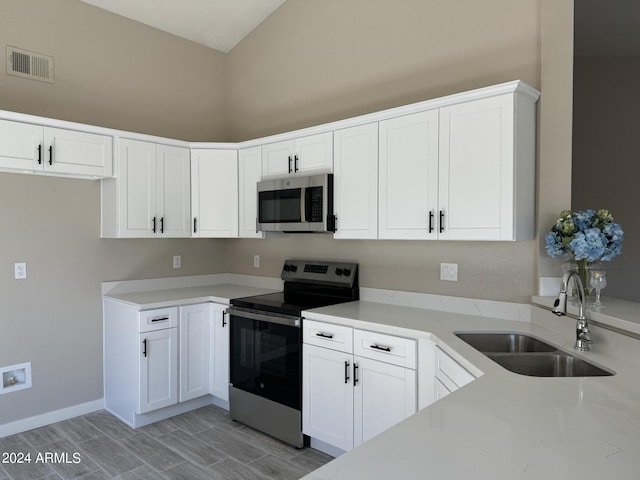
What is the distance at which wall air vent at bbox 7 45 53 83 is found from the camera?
3160 millimetres

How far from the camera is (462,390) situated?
146 cm

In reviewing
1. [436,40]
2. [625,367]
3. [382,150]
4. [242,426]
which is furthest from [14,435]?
[436,40]

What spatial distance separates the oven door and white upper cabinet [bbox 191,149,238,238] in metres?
0.81

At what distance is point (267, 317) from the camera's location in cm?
309

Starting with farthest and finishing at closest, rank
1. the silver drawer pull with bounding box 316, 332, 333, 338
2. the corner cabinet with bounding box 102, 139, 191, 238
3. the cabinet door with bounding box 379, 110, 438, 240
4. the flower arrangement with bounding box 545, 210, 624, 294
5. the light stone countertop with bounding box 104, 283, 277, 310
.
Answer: the corner cabinet with bounding box 102, 139, 191, 238 → the light stone countertop with bounding box 104, 283, 277, 310 → the silver drawer pull with bounding box 316, 332, 333, 338 → the cabinet door with bounding box 379, 110, 438, 240 → the flower arrangement with bounding box 545, 210, 624, 294

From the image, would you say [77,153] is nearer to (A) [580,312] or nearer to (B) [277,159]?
(B) [277,159]

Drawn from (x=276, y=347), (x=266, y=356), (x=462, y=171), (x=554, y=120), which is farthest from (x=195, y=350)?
(x=554, y=120)

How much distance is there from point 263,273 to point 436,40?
7.97 ft

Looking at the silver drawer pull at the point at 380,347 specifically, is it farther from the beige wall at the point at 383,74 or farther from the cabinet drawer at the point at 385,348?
the beige wall at the point at 383,74

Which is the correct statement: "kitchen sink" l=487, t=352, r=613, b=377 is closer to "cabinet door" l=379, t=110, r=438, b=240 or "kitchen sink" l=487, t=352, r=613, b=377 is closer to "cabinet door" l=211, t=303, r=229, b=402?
"cabinet door" l=379, t=110, r=438, b=240

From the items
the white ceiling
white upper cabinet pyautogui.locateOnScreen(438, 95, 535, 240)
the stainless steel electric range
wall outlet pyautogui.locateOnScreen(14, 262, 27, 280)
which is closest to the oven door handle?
the stainless steel electric range

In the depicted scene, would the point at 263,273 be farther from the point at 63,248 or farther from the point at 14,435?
the point at 14,435

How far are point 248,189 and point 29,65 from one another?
1813 mm

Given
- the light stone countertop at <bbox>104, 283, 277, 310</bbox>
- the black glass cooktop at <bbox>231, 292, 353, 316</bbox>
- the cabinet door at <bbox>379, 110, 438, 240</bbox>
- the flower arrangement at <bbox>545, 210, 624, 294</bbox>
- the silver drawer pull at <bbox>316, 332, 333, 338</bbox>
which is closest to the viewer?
the flower arrangement at <bbox>545, 210, 624, 294</bbox>
